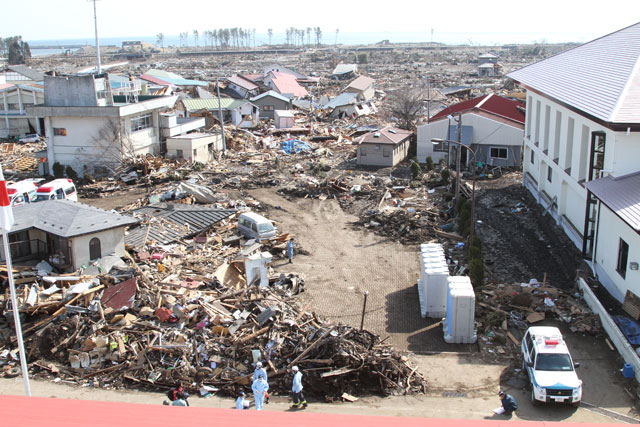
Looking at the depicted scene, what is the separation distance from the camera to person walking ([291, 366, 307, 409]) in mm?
13836

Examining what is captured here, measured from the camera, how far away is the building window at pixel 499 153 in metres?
38.7

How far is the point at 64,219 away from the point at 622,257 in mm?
18601

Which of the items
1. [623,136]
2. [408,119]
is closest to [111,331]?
[623,136]

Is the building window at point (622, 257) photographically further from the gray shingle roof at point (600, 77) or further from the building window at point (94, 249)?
the building window at point (94, 249)

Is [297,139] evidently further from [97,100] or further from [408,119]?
[97,100]

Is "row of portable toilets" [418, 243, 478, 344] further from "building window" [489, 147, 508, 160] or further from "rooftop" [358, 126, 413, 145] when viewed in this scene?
"rooftop" [358, 126, 413, 145]

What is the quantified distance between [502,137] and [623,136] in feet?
62.7

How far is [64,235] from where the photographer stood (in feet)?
66.1

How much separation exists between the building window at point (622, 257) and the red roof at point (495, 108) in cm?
2299

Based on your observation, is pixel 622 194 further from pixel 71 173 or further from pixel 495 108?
pixel 71 173

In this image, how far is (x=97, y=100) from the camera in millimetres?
39750

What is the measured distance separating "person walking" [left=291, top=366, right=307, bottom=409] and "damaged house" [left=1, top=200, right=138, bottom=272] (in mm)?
10458

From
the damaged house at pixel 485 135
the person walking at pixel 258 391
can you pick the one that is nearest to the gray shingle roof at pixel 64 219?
the person walking at pixel 258 391

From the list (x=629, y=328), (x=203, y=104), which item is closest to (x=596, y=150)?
(x=629, y=328)
